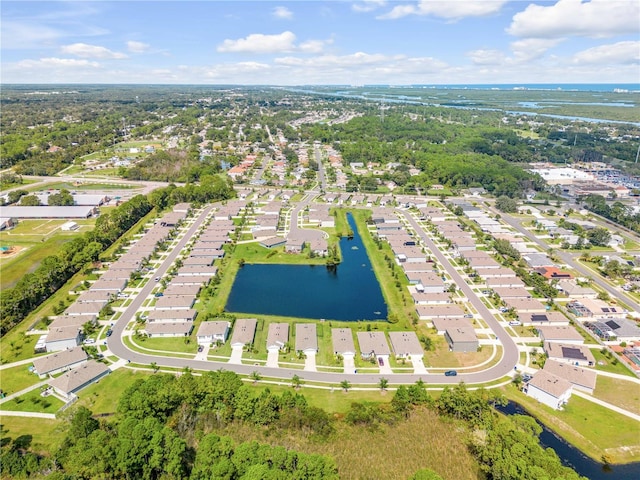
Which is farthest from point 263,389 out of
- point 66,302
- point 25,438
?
point 66,302

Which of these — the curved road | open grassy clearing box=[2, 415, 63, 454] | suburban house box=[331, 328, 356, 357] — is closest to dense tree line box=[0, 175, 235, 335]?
the curved road

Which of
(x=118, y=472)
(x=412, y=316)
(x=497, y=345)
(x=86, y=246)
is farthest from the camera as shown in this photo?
(x=86, y=246)

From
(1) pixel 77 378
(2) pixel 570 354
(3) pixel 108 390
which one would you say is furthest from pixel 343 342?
(1) pixel 77 378

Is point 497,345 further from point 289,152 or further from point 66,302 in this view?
point 289,152

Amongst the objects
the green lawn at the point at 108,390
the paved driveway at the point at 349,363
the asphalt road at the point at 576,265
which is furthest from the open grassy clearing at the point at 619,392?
the green lawn at the point at 108,390

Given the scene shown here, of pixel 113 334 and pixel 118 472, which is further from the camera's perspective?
pixel 113 334

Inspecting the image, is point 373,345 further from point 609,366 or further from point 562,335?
point 609,366
